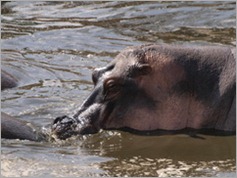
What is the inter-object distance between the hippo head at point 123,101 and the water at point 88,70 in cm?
10

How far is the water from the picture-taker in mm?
5727

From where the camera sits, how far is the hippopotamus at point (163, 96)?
6.36 m

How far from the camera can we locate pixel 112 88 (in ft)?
21.0

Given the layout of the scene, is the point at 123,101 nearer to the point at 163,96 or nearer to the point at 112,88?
the point at 112,88

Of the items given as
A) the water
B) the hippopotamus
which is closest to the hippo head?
the hippopotamus

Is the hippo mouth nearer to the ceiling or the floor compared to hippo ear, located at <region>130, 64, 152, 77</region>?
nearer to the floor

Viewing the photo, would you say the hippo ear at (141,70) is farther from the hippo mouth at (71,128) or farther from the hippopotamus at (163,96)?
the hippo mouth at (71,128)

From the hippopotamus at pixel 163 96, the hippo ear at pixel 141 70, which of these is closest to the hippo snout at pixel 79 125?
the hippopotamus at pixel 163 96

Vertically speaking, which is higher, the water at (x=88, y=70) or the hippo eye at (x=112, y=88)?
the hippo eye at (x=112, y=88)

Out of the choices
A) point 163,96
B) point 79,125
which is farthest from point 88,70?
point 163,96

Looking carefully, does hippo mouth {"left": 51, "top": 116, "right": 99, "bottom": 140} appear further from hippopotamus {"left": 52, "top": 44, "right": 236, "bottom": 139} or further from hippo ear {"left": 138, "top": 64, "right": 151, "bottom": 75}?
hippo ear {"left": 138, "top": 64, "right": 151, "bottom": 75}

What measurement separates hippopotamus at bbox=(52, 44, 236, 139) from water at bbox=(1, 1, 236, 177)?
11 cm

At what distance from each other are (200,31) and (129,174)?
248 inches

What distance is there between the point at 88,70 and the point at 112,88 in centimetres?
294
